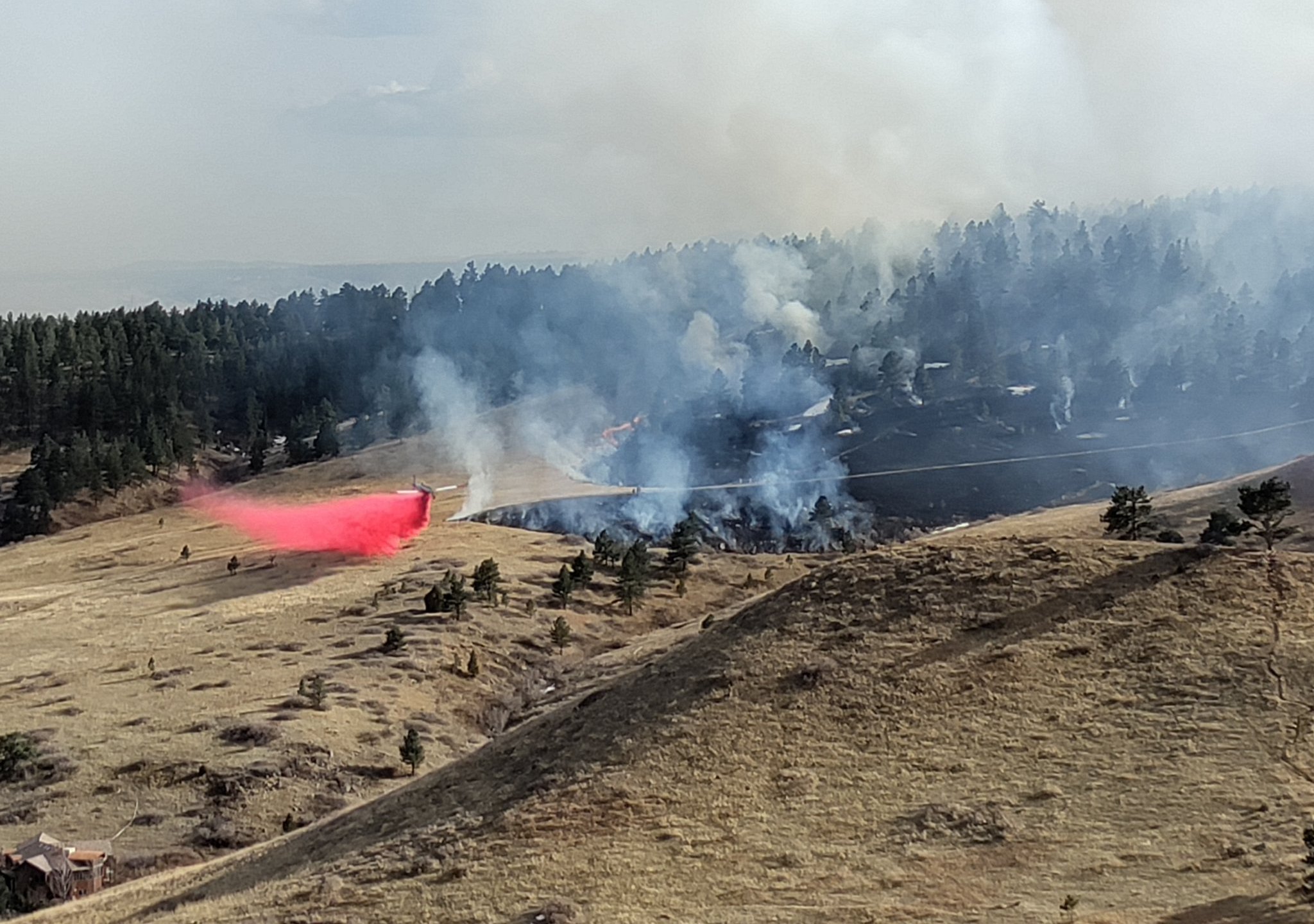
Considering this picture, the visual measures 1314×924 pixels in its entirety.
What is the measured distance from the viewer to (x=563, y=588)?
306ft

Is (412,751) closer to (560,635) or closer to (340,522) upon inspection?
(560,635)

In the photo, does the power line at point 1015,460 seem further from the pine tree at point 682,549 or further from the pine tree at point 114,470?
the pine tree at point 114,470

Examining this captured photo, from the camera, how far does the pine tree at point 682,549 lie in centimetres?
10456

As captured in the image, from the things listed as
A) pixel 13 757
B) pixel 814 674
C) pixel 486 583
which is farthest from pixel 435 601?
pixel 814 674

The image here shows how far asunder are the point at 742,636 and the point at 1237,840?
945 inches

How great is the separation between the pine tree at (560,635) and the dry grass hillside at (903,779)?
29.9 meters

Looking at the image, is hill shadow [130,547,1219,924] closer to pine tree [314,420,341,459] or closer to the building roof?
the building roof

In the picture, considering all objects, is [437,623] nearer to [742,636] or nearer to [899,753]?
[742,636]

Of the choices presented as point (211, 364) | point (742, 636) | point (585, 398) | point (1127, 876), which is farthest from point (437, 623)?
point (211, 364)

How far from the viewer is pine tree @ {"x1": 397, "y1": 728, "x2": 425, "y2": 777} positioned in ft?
194

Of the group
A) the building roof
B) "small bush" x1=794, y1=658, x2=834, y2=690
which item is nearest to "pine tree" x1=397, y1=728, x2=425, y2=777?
the building roof

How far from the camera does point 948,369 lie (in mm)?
185250

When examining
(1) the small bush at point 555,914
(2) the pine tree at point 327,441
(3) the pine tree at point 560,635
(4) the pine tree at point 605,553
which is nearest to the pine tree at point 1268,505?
(1) the small bush at point 555,914

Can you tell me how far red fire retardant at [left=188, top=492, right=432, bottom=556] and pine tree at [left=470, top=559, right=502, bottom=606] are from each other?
21397mm
